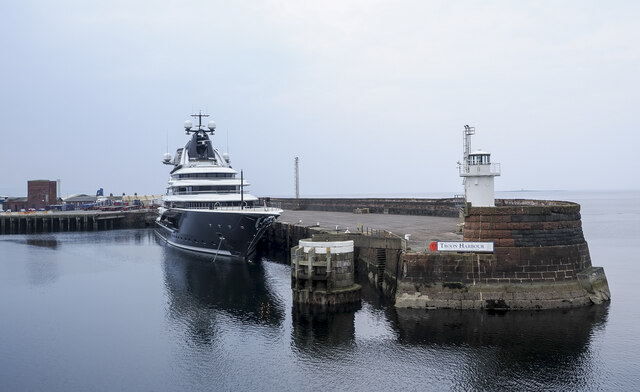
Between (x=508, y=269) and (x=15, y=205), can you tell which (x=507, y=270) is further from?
(x=15, y=205)

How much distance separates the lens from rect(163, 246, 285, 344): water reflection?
26.2 meters

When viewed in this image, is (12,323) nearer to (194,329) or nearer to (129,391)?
(194,329)

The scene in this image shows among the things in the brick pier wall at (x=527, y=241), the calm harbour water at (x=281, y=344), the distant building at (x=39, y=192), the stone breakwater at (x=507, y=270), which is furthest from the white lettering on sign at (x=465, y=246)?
the distant building at (x=39, y=192)

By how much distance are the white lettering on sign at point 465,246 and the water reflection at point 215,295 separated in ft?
32.1

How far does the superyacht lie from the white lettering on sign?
17861 mm

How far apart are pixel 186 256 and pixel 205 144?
16.2 m

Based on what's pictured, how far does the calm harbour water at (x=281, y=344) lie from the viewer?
18.4 meters

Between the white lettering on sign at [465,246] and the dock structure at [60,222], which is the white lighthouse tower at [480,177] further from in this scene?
the dock structure at [60,222]

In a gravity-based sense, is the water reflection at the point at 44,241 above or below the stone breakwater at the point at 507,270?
below

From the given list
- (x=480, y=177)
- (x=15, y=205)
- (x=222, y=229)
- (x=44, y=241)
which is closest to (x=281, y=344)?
(x=480, y=177)

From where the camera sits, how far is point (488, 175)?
31.7 m

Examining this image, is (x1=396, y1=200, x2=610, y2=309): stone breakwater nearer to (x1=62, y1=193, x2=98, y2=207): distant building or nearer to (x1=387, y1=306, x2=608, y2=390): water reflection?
(x1=387, y1=306, x2=608, y2=390): water reflection

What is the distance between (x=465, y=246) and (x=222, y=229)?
79.7 ft

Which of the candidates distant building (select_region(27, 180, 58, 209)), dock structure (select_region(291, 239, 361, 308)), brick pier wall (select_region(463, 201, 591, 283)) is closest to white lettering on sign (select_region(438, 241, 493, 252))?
brick pier wall (select_region(463, 201, 591, 283))
